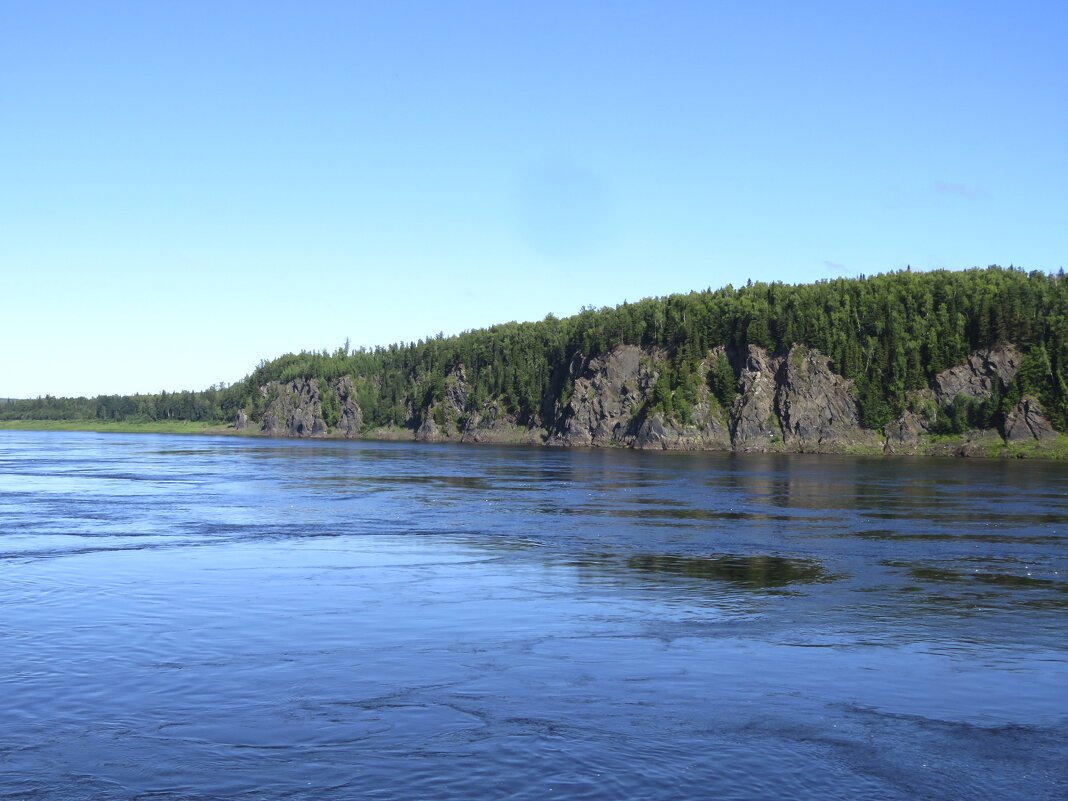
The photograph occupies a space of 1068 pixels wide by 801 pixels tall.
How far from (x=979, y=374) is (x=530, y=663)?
188 meters

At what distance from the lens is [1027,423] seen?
165m

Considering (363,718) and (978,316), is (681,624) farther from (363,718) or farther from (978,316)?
(978,316)

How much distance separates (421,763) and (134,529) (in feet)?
110

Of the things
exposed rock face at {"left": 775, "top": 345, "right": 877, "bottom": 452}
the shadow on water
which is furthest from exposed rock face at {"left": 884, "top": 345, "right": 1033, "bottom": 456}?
the shadow on water

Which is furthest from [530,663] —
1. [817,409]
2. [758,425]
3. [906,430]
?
[758,425]

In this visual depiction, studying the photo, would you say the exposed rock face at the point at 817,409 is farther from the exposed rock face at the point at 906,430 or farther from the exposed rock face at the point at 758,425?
the exposed rock face at the point at 906,430

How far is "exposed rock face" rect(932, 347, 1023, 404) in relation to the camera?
17925 centimetres

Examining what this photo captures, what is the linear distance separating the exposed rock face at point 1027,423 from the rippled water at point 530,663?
452 ft

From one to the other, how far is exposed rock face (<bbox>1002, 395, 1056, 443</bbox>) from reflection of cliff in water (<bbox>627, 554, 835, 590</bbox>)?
501 ft

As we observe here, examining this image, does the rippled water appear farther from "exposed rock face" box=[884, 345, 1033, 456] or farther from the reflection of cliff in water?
"exposed rock face" box=[884, 345, 1033, 456]

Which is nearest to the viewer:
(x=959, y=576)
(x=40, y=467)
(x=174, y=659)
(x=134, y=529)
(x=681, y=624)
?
(x=174, y=659)

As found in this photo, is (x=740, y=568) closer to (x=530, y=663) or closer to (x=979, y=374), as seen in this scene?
(x=530, y=663)

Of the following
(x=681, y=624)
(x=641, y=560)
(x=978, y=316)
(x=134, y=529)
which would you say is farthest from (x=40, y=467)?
(x=978, y=316)

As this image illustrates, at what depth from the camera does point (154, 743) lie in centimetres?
1327
